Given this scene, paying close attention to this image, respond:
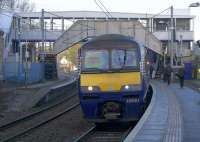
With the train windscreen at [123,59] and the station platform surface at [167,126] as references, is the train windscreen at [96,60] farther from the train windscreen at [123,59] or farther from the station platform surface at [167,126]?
the station platform surface at [167,126]

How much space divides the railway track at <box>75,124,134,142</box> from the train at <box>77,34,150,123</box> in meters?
0.46

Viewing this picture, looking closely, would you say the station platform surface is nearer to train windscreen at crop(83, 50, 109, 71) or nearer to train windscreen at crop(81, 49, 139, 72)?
train windscreen at crop(81, 49, 139, 72)

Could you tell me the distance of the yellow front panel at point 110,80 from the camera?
817 inches

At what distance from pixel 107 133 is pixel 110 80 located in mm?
1830

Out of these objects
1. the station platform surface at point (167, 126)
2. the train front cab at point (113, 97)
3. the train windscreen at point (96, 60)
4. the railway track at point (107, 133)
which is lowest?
the railway track at point (107, 133)

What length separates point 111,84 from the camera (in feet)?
68.1

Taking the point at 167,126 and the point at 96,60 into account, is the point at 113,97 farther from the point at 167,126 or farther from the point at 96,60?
the point at 167,126

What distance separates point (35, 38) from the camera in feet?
289

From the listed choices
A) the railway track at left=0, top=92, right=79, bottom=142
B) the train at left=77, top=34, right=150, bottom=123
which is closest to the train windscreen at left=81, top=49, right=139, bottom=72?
the train at left=77, top=34, right=150, bottom=123

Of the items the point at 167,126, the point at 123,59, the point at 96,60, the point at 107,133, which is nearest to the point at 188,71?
the point at 123,59

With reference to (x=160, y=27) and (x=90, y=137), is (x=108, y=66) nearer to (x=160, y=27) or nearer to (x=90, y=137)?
(x=90, y=137)

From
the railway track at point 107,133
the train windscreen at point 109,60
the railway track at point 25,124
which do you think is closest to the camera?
the railway track at point 107,133

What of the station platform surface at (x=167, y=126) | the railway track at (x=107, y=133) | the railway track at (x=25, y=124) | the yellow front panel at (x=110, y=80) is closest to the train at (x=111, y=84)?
the yellow front panel at (x=110, y=80)

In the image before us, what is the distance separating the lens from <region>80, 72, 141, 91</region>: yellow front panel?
68.1 ft
